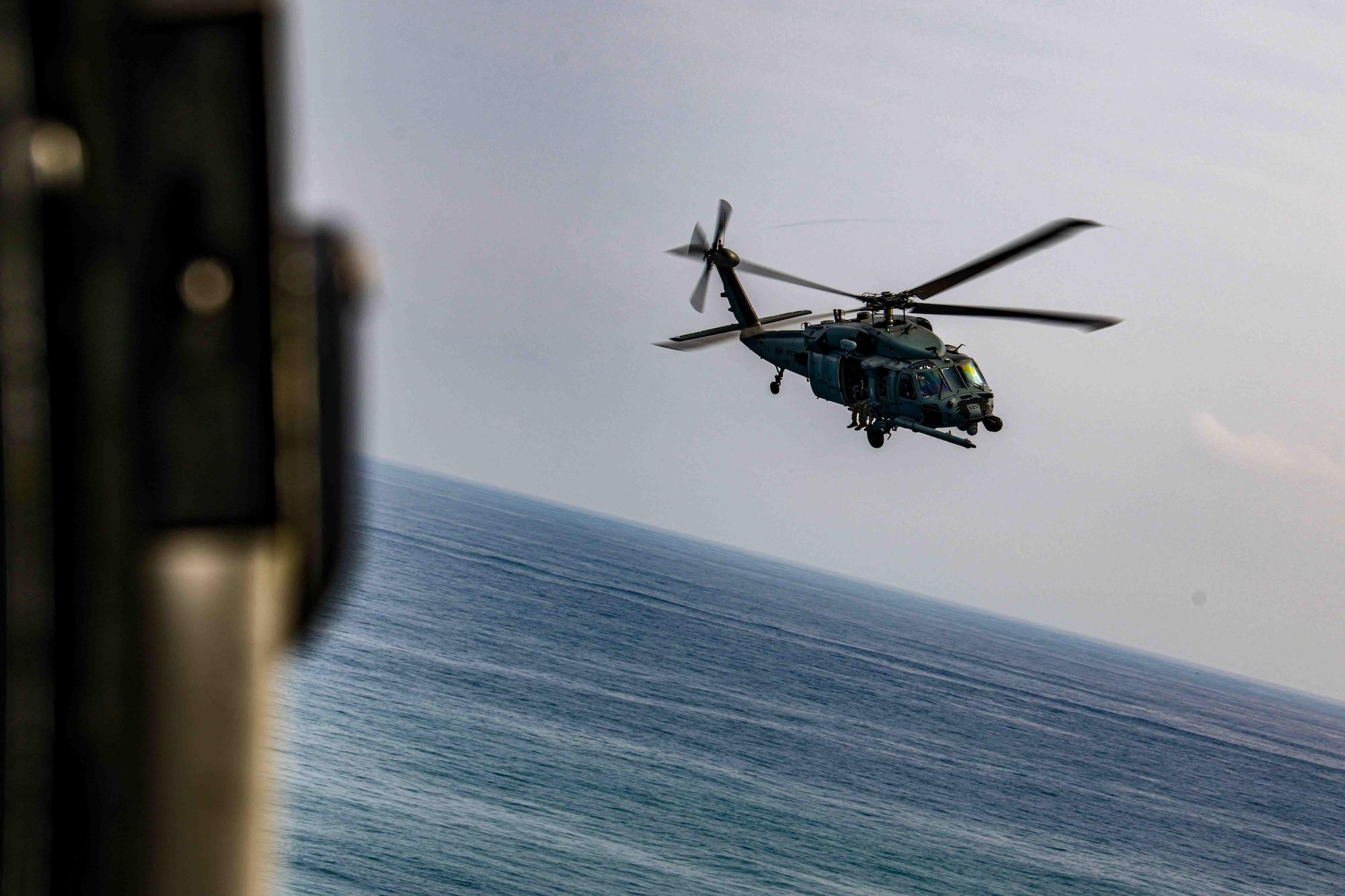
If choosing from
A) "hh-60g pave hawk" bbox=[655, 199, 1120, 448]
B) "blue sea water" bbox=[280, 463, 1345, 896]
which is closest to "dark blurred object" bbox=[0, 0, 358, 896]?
"hh-60g pave hawk" bbox=[655, 199, 1120, 448]

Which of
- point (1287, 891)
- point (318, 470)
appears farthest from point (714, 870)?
point (318, 470)

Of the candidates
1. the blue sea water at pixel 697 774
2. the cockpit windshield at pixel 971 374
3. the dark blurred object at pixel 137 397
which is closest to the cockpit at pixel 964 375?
the cockpit windshield at pixel 971 374

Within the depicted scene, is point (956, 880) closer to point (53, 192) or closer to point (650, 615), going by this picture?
point (650, 615)

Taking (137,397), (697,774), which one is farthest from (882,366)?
(697,774)

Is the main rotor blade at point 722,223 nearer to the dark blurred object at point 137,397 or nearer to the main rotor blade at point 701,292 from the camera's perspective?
the main rotor blade at point 701,292

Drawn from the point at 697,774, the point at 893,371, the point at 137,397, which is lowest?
the point at 697,774

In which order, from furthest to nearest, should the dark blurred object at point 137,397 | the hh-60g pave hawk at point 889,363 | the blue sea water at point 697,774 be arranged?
the blue sea water at point 697,774 → the hh-60g pave hawk at point 889,363 → the dark blurred object at point 137,397

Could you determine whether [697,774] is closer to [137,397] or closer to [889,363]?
[889,363]
